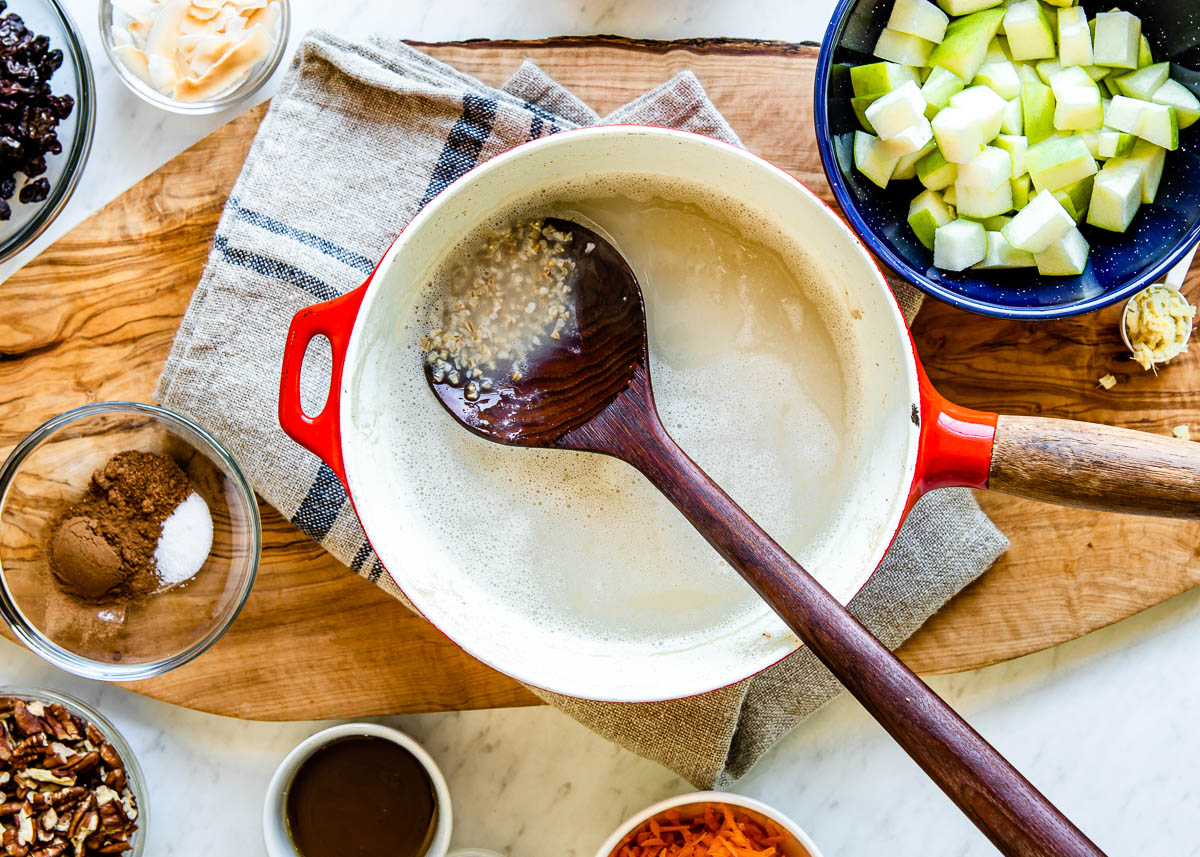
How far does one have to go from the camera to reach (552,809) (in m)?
1.32

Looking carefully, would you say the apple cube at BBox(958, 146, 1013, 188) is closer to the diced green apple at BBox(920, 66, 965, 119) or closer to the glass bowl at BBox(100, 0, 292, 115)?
the diced green apple at BBox(920, 66, 965, 119)

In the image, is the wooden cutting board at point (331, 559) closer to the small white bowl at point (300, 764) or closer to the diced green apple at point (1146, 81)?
the small white bowl at point (300, 764)

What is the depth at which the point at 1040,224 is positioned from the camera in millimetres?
1060

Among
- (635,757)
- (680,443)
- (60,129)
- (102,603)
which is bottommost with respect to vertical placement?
(635,757)

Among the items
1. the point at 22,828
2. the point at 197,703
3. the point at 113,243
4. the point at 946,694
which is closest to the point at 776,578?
the point at 946,694

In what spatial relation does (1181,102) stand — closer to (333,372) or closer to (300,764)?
(333,372)

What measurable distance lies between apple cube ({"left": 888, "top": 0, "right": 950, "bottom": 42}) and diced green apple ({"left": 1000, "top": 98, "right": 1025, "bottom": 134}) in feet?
0.37

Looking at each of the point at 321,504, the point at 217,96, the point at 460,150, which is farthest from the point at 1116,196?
the point at 217,96

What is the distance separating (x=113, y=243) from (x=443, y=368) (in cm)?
47

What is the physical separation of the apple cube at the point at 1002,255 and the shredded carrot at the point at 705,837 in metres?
0.71

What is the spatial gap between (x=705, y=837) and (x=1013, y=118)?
0.90 metres

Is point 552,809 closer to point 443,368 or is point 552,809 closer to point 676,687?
point 676,687

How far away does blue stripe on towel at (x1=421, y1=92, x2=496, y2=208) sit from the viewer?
1.15 metres

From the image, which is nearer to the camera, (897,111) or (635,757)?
(897,111)
